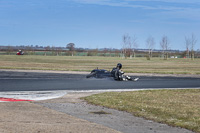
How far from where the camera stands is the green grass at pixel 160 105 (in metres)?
10.7

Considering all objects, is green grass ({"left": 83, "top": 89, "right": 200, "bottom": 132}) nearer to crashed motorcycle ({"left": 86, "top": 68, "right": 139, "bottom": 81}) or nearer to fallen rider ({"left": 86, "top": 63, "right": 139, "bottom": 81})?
fallen rider ({"left": 86, "top": 63, "right": 139, "bottom": 81})

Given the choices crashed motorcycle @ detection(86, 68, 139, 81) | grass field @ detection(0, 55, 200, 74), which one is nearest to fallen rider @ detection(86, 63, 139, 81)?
crashed motorcycle @ detection(86, 68, 139, 81)

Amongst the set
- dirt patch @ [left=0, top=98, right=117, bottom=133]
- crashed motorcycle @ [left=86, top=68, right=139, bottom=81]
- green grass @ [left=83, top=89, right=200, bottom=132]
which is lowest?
green grass @ [left=83, top=89, right=200, bottom=132]

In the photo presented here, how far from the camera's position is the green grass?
35.0 feet

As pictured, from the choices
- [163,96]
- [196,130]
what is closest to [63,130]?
[196,130]

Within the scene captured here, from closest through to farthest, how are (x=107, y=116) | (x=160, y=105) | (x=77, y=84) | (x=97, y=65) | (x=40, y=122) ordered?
(x=40, y=122) → (x=107, y=116) → (x=160, y=105) → (x=77, y=84) → (x=97, y=65)

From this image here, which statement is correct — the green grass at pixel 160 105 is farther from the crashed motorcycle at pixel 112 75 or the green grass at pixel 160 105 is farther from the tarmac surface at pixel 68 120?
the crashed motorcycle at pixel 112 75

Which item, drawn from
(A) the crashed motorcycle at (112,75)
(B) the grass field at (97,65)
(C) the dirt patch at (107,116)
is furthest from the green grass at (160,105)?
(B) the grass field at (97,65)

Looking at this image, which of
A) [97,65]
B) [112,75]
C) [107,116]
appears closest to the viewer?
[107,116]

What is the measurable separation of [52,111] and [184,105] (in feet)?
16.4

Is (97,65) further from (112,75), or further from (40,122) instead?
(40,122)

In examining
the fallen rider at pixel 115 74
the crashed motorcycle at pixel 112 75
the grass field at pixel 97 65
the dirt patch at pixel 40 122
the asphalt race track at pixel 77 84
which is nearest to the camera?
the dirt patch at pixel 40 122

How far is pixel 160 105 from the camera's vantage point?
44.4 feet

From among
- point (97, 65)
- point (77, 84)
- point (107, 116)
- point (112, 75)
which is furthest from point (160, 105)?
point (97, 65)
